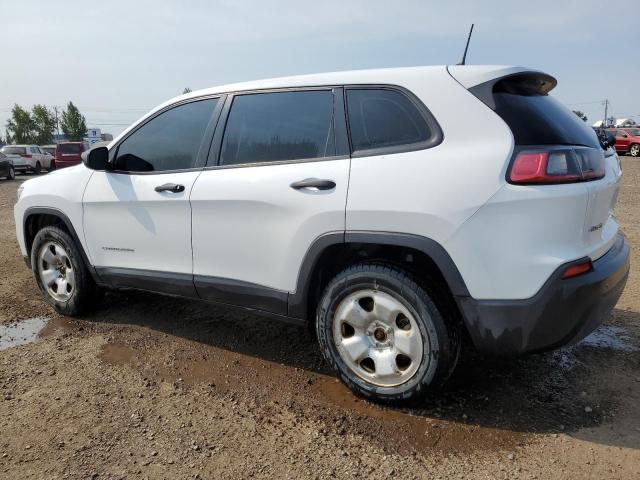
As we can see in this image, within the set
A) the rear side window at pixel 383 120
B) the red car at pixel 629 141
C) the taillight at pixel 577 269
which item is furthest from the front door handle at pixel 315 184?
the red car at pixel 629 141

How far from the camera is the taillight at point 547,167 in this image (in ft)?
7.61

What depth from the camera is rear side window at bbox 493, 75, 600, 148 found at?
2.46m

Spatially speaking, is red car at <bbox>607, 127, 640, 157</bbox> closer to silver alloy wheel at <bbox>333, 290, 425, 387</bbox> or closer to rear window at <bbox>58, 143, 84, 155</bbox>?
rear window at <bbox>58, 143, 84, 155</bbox>

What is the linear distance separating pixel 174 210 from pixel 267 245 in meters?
0.80

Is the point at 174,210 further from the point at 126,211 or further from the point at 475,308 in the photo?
the point at 475,308

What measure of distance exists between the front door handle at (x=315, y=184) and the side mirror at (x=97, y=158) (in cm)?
173

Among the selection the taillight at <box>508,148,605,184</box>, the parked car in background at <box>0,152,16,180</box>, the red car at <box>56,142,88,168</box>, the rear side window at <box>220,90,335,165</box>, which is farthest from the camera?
the red car at <box>56,142,88,168</box>

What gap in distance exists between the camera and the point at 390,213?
2578 millimetres

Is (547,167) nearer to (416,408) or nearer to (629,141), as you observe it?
(416,408)

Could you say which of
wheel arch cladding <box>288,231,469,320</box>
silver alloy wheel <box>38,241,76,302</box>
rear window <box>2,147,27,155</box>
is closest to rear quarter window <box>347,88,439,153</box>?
wheel arch cladding <box>288,231,469,320</box>

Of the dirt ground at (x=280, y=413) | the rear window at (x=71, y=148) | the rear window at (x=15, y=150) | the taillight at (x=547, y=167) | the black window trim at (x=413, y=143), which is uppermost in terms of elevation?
the black window trim at (x=413, y=143)

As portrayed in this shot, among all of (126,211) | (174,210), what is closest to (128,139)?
(126,211)

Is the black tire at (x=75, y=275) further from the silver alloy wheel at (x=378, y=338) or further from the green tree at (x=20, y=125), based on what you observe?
the green tree at (x=20, y=125)

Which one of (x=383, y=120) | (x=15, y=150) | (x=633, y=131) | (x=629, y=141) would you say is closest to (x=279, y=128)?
(x=383, y=120)
